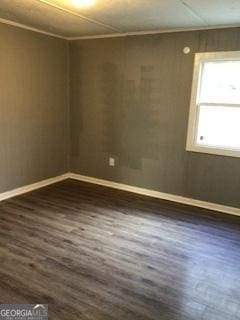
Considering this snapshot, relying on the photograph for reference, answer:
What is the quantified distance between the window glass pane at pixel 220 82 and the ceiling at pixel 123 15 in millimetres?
474

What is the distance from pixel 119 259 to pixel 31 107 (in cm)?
262

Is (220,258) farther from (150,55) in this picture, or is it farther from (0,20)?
(0,20)

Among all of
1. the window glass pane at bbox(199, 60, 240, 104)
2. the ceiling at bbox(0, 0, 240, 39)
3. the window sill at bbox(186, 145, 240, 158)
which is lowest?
the window sill at bbox(186, 145, 240, 158)

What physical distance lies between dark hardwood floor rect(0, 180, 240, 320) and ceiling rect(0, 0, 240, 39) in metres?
2.34

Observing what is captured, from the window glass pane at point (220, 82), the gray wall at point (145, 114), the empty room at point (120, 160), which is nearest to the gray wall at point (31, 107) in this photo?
the empty room at point (120, 160)

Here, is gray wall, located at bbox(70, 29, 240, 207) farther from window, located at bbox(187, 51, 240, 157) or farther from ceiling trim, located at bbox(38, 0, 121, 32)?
ceiling trim, located at bbox(38, 0, 121, 32)

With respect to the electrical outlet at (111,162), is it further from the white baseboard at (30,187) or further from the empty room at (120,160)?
the white baseboard at (30,187)

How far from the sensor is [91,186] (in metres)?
4.60

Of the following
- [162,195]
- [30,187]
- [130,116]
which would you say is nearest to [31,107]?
[30,187]

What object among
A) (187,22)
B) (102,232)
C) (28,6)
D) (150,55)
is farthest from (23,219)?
(187,22)

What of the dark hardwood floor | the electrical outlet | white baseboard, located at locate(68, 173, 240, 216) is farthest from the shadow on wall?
the dark hardwood floor

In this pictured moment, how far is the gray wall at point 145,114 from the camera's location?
3.67m

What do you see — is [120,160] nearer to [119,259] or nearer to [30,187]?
[30,187]

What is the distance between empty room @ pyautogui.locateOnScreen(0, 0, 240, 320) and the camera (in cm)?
221
